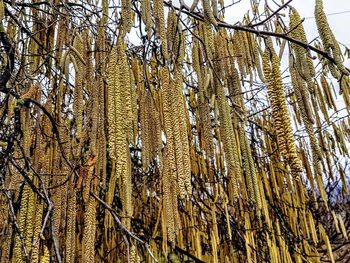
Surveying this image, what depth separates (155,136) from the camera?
2.80 feet

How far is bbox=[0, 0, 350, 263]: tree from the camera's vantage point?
27.9 inches

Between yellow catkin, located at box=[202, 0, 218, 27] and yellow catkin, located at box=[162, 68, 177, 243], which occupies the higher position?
yellow catkin, located at box=[202, 0, 218, 27]

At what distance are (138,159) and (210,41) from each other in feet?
3.07

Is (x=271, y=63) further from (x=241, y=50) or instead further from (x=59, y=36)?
(x=241, y=50)

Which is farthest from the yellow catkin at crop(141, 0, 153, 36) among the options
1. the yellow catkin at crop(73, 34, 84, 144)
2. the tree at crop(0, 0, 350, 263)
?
the yellow catkin at crop(73, 34, 84, 144)

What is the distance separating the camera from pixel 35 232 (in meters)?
0.73

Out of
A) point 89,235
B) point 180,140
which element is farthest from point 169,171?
point 89,235

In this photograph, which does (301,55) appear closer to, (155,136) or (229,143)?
(229,143)

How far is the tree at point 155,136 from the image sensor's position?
Answer: 0.71 meters

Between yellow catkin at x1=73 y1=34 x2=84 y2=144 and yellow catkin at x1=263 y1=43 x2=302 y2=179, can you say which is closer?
yellow catkin at x1=263 y1=43 x2=302 y2=179

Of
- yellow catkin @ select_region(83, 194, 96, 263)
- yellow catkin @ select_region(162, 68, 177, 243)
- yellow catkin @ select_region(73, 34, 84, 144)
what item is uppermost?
yellow catkin @ select_region(73, 34, 84, 144)

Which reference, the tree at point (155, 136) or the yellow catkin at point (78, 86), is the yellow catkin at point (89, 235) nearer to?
the tree at point (155, 136)

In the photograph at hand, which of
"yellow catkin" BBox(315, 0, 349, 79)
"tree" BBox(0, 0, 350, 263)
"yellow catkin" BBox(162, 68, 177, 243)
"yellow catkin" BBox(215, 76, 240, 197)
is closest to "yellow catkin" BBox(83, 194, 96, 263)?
"tree" BBox(0, 0, 350, 263)

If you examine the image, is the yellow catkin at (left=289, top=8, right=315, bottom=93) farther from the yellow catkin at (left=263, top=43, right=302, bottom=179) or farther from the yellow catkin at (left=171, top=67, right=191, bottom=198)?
the yellow catkin at (left=171, top=67, right=191, bottom=198)
